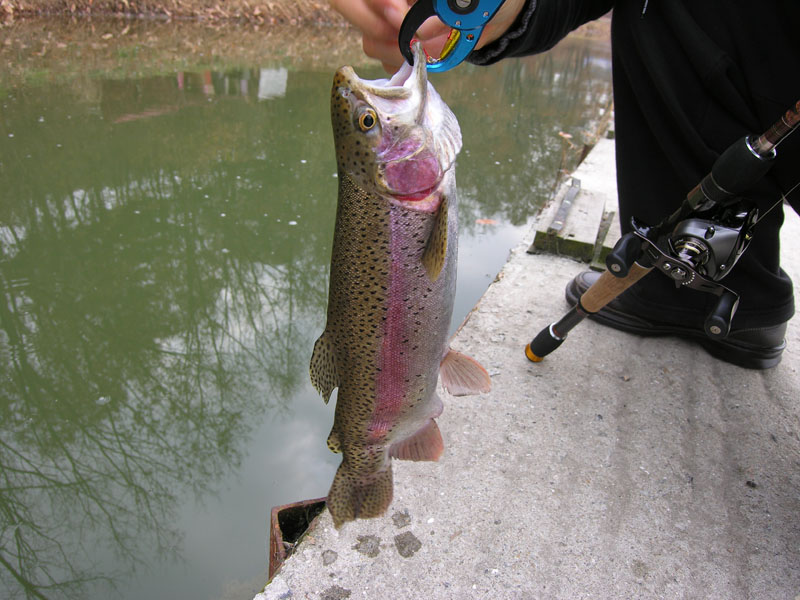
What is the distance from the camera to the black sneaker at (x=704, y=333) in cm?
264

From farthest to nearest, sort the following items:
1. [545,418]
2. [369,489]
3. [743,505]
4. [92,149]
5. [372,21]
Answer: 1. [92,149]
2. [545,418]
3. [743,505]
4. [369,489]
5. [372,21]

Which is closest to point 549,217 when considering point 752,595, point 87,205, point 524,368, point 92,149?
point 524,368

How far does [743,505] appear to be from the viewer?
2033mm

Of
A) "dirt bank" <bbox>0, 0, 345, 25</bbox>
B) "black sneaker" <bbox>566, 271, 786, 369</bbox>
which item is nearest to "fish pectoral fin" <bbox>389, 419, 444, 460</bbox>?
"black sneaker" <bbox>566, 271, 786, 369</bbox>

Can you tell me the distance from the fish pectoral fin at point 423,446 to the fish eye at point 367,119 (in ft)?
2.83

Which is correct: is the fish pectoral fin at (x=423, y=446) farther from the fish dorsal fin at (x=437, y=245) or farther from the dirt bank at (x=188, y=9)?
the dirt bank at (x=188, y=9)

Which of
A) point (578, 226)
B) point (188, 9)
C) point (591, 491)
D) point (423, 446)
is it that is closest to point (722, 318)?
point (591, 491)

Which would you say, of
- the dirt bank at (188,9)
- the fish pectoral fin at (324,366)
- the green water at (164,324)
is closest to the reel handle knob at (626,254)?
the fish pectoral fin at (324,366)

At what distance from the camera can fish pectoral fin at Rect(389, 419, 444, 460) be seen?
5.28 ft

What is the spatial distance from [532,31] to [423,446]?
1.32 m

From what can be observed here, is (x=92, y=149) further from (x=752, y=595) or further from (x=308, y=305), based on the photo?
(x=752, y=595)

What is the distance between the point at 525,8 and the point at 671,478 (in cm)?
178

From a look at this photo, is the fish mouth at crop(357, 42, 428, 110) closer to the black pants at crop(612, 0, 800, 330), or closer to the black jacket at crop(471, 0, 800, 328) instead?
the black jacket at crop(471, 0, 800, 328)

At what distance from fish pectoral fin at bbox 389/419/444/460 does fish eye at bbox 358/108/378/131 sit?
2.83ft
